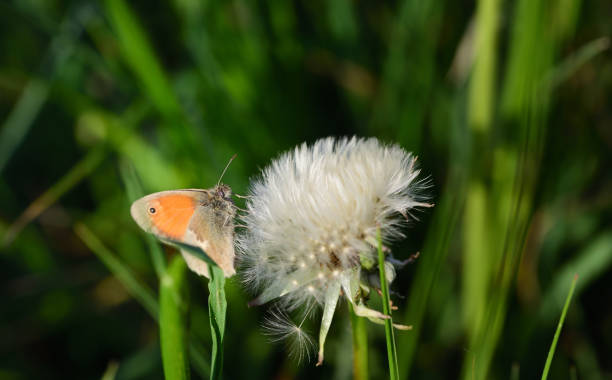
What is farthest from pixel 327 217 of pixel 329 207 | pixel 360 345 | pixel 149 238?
pixel 149 238

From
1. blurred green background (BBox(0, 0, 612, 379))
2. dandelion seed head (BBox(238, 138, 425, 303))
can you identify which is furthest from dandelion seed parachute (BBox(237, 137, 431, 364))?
blurred green background (BBox(0, 0, 612, 379))

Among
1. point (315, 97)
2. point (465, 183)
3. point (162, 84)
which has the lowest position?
point (465, 183)

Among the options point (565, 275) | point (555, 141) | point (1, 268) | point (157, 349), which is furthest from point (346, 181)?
point (1, 268)

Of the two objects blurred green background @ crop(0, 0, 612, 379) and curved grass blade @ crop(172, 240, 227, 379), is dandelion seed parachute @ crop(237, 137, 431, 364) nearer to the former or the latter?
curved grass blade @ crop(172, 240, 227, 379)

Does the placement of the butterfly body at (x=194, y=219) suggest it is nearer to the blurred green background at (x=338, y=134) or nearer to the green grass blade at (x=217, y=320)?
the green grass blade at (x=217, y=320)

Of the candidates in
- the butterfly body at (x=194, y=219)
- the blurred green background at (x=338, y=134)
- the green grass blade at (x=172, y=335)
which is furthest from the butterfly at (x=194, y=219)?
the blurred green background at (x=338, y=134)

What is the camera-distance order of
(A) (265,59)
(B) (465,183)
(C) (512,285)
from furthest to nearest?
1. (A) (265,59)
2. (B) (465,183)
3. (C) (512,285)

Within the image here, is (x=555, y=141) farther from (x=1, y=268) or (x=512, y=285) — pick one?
(x=1, y=268)
